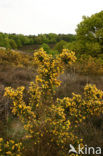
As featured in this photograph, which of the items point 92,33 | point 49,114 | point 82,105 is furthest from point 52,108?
point 92,33

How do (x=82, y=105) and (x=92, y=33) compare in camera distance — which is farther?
(x=92, y=33)

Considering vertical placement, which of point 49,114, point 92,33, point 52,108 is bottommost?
point 49,114

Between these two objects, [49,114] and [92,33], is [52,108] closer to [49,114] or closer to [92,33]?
[49,114]

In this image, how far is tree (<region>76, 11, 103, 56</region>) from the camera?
47.8 feet

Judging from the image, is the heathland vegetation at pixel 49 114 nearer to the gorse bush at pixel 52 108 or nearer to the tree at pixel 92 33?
A: the gorse bush at pixel 52 108

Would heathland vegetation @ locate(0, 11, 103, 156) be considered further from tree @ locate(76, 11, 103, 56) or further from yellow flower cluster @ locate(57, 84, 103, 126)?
tree @ locate(76, 11, 103, 56)

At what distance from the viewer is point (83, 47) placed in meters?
15.4

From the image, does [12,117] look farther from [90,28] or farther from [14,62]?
[90,28]

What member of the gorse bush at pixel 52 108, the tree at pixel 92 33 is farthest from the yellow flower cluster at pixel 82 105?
the tree at pixel 92 33

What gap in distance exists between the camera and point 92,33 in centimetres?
1545

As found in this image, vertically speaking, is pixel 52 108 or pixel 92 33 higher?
pixel 92 33

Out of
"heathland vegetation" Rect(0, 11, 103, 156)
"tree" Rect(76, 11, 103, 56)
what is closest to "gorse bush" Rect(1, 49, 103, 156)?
"heathland vegetation" Rect(0, 11, 103, 156)

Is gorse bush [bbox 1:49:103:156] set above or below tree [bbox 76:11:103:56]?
below

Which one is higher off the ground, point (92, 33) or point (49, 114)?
point (92, 33)
